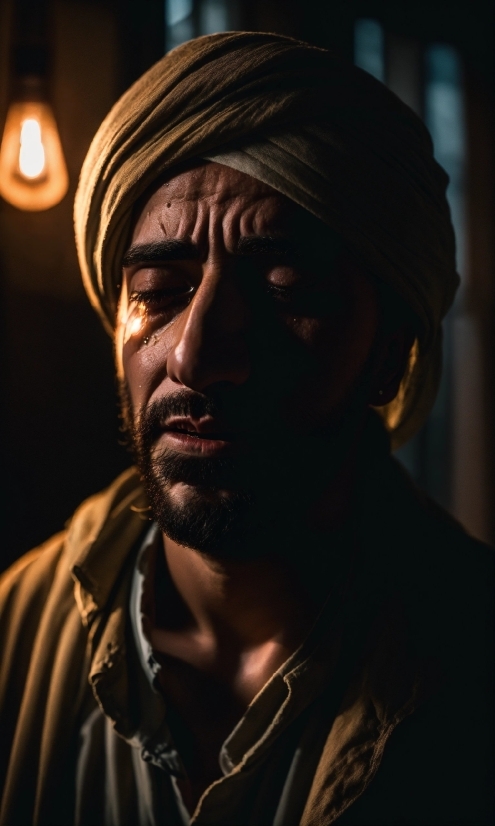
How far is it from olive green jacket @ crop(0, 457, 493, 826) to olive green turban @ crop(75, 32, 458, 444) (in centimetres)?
36

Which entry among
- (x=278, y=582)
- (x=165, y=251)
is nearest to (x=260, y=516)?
(x=278, y=582)

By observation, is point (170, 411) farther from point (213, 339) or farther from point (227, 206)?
point (227, 206)

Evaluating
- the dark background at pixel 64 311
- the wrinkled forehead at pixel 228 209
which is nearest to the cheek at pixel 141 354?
the wrinkled forehead at pixel 228 209

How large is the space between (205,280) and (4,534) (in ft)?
2.80

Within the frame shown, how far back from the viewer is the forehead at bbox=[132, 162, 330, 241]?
835 millimetres

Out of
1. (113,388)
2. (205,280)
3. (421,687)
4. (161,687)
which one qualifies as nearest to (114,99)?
(113,388)

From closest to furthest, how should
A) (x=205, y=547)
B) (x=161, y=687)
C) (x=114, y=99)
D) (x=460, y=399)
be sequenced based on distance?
(x=205, y=547)
(x=161, y=687)
(x=114, y=99)
(x=460, y=399)

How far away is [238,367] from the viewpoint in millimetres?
803

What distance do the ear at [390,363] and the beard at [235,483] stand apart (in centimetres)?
14

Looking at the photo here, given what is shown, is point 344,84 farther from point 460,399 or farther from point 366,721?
point 460,399

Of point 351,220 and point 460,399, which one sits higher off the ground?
point 351,220

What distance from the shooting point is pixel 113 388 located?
4.81 feet

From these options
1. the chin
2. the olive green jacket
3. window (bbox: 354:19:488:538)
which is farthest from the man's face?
window (bbox: 354:19:488:538)

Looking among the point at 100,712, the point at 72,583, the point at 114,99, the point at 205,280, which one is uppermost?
the point at 114,99
